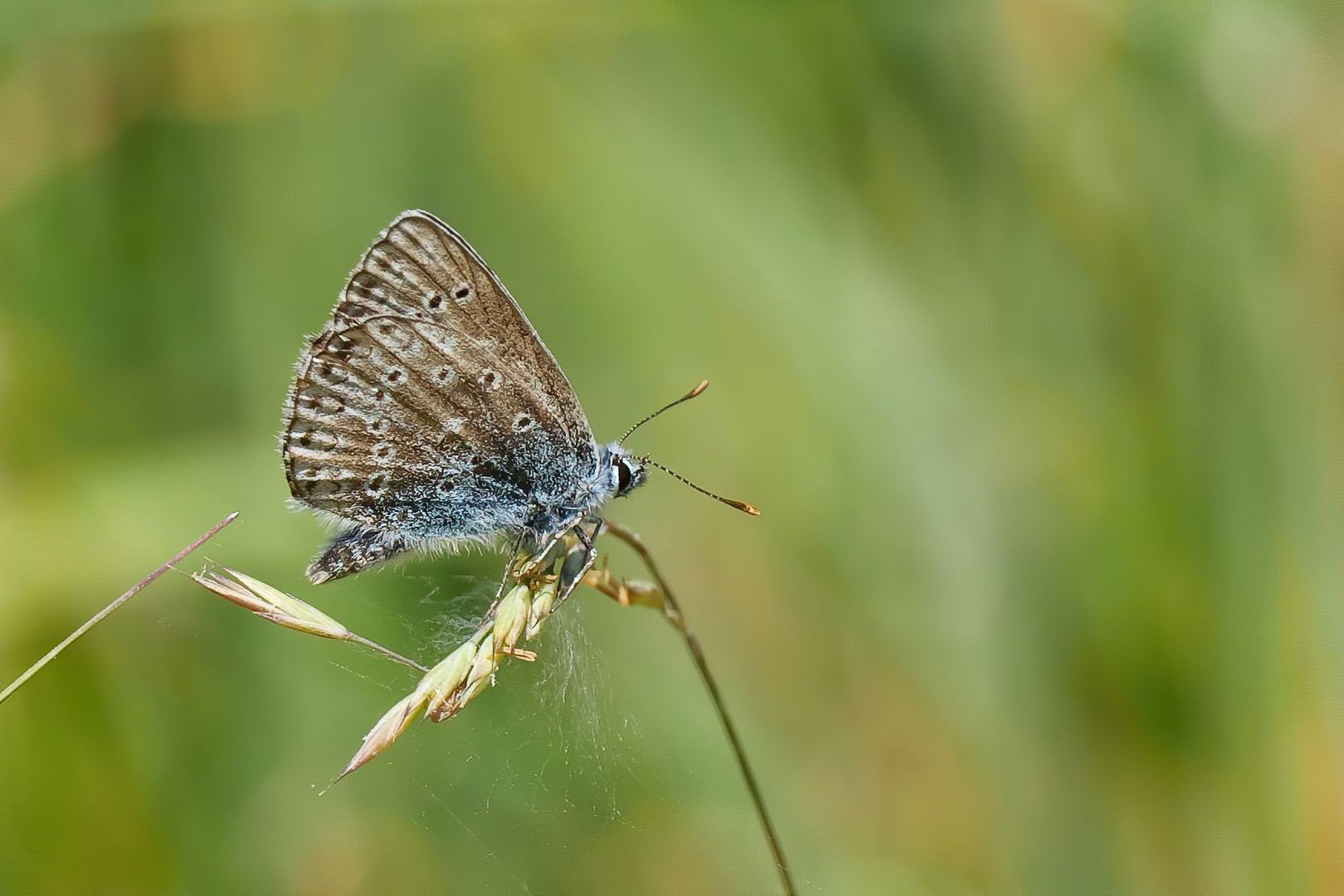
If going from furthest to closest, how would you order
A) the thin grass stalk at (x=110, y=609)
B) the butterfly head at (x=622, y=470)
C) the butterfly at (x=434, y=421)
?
1. the butterfly head at (x=622, y=470)
2. the butterfly at (x=434, y=421)
3. the thin grass stalk at (x=110, y=609)

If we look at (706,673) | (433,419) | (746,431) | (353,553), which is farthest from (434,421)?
(746,431)

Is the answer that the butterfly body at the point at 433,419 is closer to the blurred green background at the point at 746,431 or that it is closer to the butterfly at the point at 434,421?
the butterfly at the point at 434,421

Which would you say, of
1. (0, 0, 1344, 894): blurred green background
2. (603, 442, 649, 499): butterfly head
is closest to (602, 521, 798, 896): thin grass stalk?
(0, 0, 1344, 894): blurred green background

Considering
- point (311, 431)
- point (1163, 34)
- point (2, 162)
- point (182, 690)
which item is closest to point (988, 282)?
point (1163, 34)

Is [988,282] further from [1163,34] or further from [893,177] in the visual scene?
[1163,34]

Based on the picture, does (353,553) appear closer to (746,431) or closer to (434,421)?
(434,421)

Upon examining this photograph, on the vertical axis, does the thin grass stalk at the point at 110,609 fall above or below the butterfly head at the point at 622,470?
above

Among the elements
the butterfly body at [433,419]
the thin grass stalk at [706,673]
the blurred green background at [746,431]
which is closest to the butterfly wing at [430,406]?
the butterfly body at [433,419]
